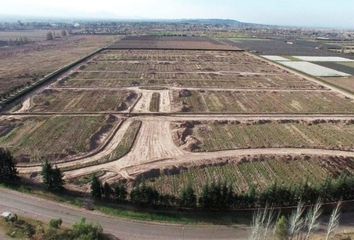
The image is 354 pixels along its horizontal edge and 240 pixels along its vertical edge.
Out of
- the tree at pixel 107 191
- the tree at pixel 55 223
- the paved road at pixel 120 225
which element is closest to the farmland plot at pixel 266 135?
the tree at pixel 107 191

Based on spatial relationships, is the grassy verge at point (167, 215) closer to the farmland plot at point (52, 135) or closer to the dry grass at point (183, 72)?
the farmland plot at point (52, 135)

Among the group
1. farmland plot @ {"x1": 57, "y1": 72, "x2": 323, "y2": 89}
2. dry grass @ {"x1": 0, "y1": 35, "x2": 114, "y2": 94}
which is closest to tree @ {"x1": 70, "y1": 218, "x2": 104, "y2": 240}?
dry grass @ {"x1": 0, "y1": 35, "x2": 114, "y2": 94}

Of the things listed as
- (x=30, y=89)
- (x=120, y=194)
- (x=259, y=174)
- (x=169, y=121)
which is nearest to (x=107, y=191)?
(x=120, y=194)

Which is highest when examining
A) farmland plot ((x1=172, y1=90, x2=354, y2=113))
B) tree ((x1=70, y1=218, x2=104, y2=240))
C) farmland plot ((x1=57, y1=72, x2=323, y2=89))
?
farmland plot ((x1=57, y1=72, x2=323, y2=89))

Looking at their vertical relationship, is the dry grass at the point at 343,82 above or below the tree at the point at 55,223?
above

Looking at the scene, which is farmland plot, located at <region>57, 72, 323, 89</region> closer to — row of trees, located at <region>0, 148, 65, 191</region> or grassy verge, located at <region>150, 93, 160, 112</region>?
grassy verge, located at <region>150, 93, 160, 112</region>

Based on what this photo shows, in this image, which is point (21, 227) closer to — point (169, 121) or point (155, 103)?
point (169, 121)
